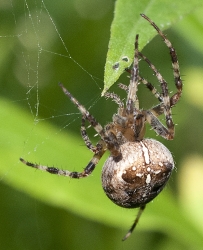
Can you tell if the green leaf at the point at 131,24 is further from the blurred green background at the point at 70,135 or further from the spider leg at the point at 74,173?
the spider leg at the point at 74,173

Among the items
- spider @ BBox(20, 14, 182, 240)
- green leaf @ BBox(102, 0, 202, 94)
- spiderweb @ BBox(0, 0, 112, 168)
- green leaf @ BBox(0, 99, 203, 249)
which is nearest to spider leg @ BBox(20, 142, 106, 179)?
spider @ BBox(20, 14, 182, 240)

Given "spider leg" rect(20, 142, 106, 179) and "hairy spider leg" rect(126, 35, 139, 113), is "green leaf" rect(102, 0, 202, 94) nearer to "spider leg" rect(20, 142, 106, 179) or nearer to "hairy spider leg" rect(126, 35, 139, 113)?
"hairy spider leg" rect(126, 35, 139, 113)

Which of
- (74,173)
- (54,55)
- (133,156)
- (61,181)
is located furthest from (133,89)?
(54,55)

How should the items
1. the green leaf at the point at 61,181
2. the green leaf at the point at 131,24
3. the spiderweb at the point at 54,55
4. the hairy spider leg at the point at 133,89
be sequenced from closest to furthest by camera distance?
the green leaf at the point at 131,24 → the hairy spider leg at the point at 133,89 → the green leaf at the point at 61,181 → the spiderweb at the point at 54,55

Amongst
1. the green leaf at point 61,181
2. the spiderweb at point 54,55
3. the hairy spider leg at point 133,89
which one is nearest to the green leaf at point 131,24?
the hairy spider leg at point 133,89

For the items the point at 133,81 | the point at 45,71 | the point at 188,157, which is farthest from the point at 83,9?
the point at 133,81

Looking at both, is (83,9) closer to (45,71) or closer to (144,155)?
(45,71)
